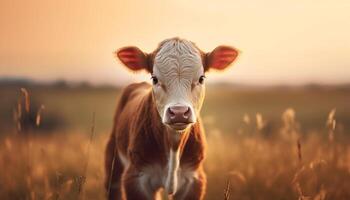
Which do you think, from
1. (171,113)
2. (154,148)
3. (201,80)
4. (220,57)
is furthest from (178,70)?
(154,148)

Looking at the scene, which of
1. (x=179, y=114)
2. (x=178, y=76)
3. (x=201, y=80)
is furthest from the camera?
(x=201, y=80)

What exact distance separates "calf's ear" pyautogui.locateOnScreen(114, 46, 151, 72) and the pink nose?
83 centimetres

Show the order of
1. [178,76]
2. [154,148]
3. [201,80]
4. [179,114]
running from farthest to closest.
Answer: [154,148] < [201,80] < [178,76] < [179,114]

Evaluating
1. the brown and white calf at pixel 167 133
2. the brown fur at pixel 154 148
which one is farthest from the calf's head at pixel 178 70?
the brown fur at pixel 154 148

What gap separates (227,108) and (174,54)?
28.2 feet

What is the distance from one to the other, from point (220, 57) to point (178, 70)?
58 cm

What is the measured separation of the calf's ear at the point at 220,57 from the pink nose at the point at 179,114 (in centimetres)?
82

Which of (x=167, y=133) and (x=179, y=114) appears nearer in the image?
(x=179, y=114)

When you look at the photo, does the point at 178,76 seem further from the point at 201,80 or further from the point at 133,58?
the point at 133,58

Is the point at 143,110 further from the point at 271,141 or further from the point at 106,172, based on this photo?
the point at 271,141

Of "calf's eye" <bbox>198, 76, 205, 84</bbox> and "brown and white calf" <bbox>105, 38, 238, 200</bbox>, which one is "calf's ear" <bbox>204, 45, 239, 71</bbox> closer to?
"brown and white calf" <bbox>105, 38, 238, 200</bbox>

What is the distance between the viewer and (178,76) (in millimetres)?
4582

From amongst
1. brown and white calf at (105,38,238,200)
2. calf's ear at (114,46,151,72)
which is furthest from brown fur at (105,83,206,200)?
→ calf's ear at (114,46,151,72)

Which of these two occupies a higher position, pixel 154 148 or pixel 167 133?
pixel 167 133
